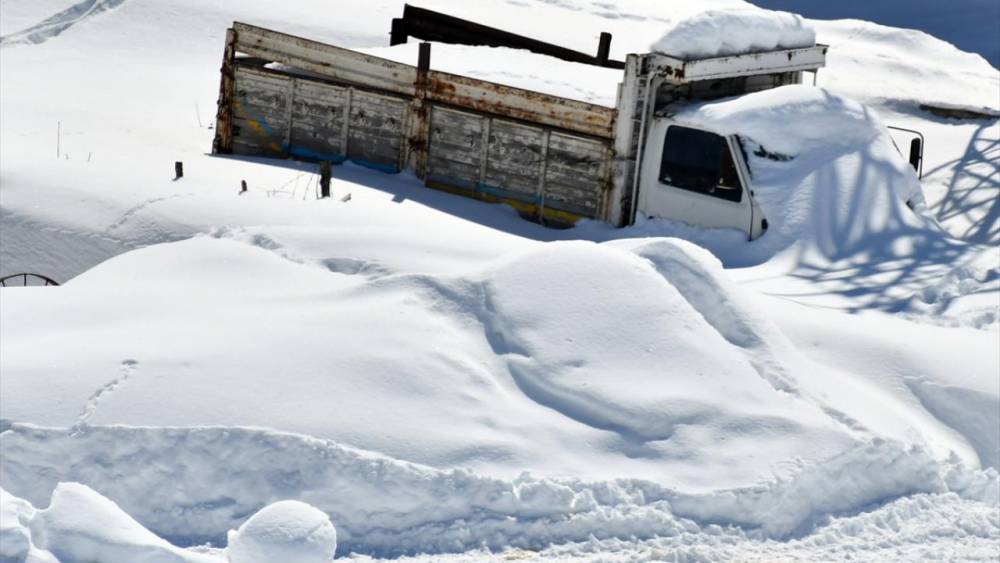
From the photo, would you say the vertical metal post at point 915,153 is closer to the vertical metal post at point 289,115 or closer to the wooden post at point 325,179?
the wooden post at point 325,179

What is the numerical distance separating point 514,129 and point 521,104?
0.28 m

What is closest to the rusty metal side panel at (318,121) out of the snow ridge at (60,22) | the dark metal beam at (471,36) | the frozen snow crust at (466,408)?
the dark metal beam at (471,36)

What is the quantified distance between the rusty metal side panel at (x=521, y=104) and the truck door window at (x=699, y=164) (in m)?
0.63

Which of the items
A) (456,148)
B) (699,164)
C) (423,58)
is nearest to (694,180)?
(699,164)

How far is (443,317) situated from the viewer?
965 centimetres

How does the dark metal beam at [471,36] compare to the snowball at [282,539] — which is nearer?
the snowball at [282,539]

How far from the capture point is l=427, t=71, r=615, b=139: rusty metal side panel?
14.7 meters

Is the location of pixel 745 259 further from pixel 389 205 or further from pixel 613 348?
pixel 613 348

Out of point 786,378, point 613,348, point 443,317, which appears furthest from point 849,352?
point 443,317

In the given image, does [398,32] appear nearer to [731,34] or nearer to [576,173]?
[576,173]

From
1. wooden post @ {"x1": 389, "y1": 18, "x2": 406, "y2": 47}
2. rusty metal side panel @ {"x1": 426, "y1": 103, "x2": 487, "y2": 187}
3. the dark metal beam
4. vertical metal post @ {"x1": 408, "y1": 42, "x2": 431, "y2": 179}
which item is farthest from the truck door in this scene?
wooden post @ {"x1": 389, "y1": 18, "x2": 406, "y2": 47}

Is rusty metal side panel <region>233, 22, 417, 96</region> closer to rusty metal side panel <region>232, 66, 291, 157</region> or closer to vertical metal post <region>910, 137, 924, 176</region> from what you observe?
rusty metal side panel <region>232, 66, 291, 157</region>

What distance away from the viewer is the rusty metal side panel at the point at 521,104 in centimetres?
1471

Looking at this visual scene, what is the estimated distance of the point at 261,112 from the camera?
53.9ft
